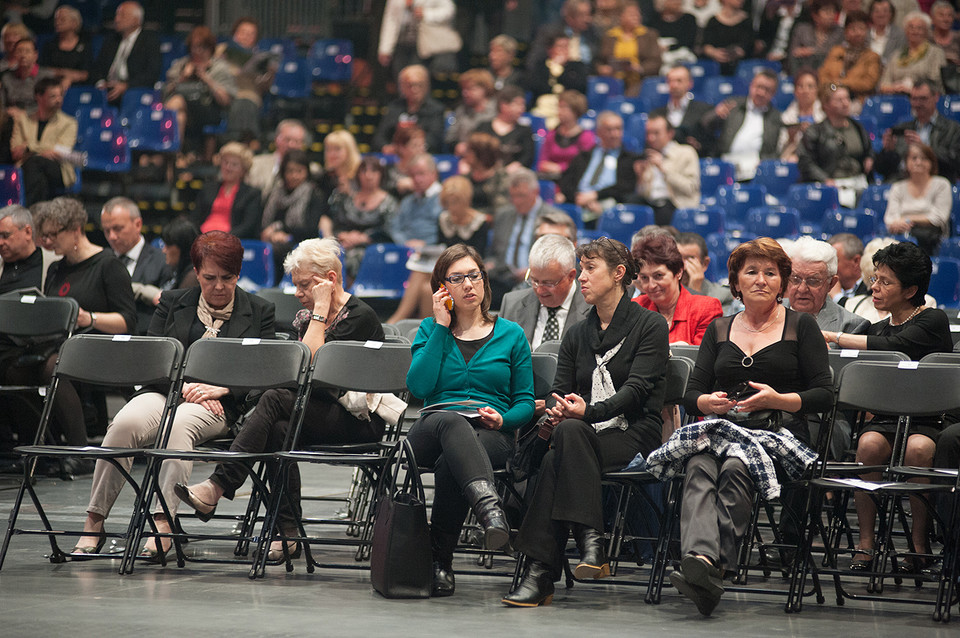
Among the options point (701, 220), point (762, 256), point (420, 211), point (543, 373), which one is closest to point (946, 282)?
point (701, 220)

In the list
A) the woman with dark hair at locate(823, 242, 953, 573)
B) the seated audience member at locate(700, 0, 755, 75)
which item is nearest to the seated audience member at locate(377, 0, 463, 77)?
the seated audience member at locate(700, 0, 755, 75)

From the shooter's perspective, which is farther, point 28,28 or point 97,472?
point 28,28

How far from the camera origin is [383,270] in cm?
1005

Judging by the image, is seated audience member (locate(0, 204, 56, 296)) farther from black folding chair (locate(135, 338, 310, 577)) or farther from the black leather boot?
the black leather boot

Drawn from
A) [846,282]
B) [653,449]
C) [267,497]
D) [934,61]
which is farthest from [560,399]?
[934,61]

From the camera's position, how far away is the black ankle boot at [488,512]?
3.96 m

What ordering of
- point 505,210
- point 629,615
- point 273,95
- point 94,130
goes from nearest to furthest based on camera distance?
point 629,615, point 505,210, point 94,130, point 273,95

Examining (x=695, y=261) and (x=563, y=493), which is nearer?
(x=563, y=493)

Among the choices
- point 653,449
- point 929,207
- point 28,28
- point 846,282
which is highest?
point 28,28

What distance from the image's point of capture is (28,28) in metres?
14.0

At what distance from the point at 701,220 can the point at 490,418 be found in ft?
18.6

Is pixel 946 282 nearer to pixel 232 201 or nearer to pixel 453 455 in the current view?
pixel 453 455

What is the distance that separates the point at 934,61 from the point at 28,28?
34.2 feet

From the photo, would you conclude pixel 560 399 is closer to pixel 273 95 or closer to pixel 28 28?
pixel 273 95
